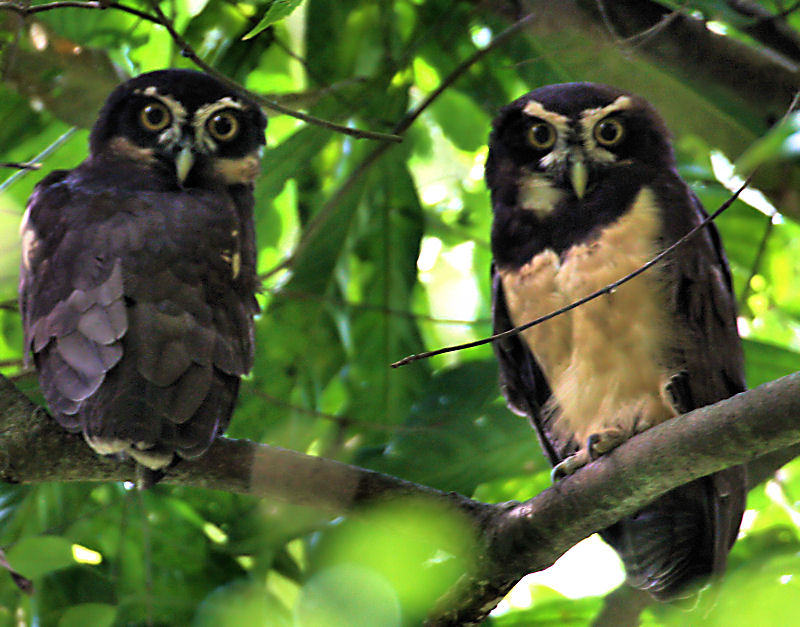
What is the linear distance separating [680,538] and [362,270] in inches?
62.9

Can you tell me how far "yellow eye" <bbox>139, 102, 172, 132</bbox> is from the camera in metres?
2.78

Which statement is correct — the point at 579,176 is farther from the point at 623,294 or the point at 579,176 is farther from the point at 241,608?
the point at 241,608

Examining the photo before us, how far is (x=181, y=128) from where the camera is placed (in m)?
2.77

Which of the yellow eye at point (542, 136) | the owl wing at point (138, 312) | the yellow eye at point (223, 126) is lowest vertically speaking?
the owl wing at point (138, 312)

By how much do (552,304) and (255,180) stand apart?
1.01 meters

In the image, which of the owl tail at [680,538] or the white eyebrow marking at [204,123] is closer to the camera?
the owl tail at [680,538]

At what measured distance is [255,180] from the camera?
3037 mm

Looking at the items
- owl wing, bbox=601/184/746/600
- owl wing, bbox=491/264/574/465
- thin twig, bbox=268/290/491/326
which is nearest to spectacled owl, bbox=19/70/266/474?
thin twig, bbox=268/290/491/326

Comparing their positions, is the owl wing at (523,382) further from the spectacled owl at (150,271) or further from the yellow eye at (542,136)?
the spectacled owl at (150,271)

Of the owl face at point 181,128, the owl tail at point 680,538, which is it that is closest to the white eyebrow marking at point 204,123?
the owl face at point 181,128

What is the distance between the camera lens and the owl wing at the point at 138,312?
2.15m

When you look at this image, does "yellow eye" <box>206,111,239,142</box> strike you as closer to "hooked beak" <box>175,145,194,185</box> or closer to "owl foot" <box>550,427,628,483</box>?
"hooked beak" <box>175,145,194,185</box>

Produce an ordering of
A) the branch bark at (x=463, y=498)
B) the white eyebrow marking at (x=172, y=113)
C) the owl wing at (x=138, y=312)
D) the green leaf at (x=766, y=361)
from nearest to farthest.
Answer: the branch bark at (x=463, y=498), the owl wing at (x=138, y=312), the white eyebrow marking at (x=172, y=113), the green leaf at (x=766, y=361)

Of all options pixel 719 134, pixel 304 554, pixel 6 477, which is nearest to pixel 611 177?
pixel 719 134
